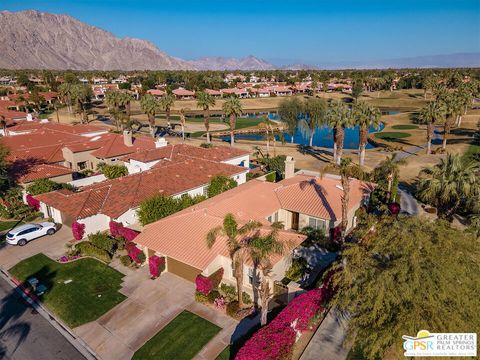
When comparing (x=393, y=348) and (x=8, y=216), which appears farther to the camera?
(x=8, y=216)

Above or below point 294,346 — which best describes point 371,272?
above

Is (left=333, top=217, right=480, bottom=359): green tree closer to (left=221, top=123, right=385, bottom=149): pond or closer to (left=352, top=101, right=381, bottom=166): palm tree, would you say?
(left=352, top=101, right=381, bottom=166): palm tree

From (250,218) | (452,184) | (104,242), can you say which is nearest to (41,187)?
(104,242)

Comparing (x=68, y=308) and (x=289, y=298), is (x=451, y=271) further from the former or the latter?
(x=68, y=308)

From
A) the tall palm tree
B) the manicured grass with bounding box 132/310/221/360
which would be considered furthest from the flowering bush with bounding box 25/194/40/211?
the tall palm tree

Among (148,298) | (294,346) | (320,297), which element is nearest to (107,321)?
(148,298)

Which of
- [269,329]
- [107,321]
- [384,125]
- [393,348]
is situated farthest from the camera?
[384,125]

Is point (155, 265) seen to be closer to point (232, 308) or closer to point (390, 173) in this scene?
point (232, 308)
